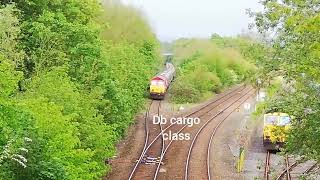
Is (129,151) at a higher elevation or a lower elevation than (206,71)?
lower

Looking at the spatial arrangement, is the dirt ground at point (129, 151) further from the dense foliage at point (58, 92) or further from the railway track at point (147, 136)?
the dense foliage at point (58, 92)

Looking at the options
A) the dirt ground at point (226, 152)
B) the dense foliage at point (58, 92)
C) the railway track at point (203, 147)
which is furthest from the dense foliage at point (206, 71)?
the dense foliage at point (58, 92)

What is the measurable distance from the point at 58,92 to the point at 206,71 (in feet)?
150

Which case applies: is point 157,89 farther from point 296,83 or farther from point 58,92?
point 296,83

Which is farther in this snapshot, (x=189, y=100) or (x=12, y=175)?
(x=189, y=100)

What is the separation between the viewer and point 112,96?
2848 centimetres

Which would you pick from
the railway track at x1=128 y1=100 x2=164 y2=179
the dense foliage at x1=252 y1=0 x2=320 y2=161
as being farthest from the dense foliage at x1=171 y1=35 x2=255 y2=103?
the dense foliage at x1=252 y1=0 x2=320 y2=161

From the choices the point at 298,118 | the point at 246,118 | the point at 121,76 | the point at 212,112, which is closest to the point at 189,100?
the point at 212,112

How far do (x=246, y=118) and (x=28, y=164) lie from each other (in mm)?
34844

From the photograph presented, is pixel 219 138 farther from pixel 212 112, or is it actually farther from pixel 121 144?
pixel 212 112

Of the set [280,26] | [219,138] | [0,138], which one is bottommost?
[219,138]

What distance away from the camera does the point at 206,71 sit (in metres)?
66.1

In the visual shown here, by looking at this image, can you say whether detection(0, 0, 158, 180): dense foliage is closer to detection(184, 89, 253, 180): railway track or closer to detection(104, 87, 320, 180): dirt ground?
detection(104, 87, 320, 180): dirt ground

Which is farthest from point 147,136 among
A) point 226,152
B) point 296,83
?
point 296,83
